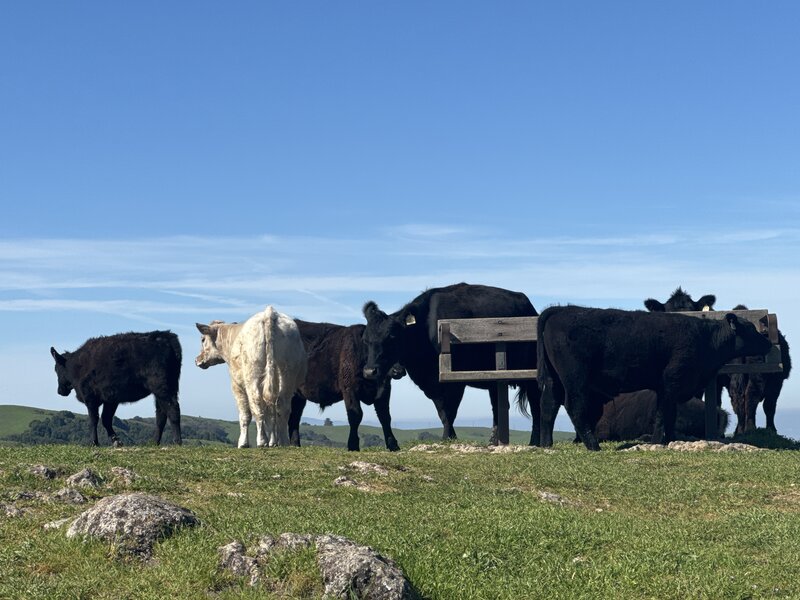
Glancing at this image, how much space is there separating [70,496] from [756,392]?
22008mm

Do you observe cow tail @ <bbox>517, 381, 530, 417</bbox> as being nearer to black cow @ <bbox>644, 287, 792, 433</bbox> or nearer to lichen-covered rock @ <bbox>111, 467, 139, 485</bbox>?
black cow @ <bbox>644, 287, 792, 433</bbox>

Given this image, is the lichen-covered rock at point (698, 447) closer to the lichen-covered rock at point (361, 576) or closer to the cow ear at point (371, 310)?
the cow ear at point (371, 310)

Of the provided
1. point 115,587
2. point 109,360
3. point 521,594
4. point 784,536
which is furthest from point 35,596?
point 109,360

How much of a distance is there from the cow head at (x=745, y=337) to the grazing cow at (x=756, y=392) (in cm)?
671

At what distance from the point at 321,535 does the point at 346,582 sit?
954 millimetres

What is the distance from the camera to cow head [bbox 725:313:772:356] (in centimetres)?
2403

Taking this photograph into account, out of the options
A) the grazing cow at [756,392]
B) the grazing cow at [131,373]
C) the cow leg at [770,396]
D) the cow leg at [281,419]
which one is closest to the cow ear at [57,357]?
the grazing cow at [131,373]

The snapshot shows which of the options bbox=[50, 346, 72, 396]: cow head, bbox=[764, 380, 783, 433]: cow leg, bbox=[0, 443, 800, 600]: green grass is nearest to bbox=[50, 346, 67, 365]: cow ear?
bbox=[50, 346, 72, 396]: cow head

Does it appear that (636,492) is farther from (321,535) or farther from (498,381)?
(498,381)

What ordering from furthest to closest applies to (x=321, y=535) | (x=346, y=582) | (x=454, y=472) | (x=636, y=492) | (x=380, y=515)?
(x=454, y=472) < (x=636, y=492) < (x=380, y=515) < (x=321, y=535) < (x=346, y=582)

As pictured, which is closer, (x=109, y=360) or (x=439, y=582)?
(x=439, y=582)

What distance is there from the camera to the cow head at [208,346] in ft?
94.2

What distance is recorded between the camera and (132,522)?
1162cm

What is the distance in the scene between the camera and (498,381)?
25500mm
